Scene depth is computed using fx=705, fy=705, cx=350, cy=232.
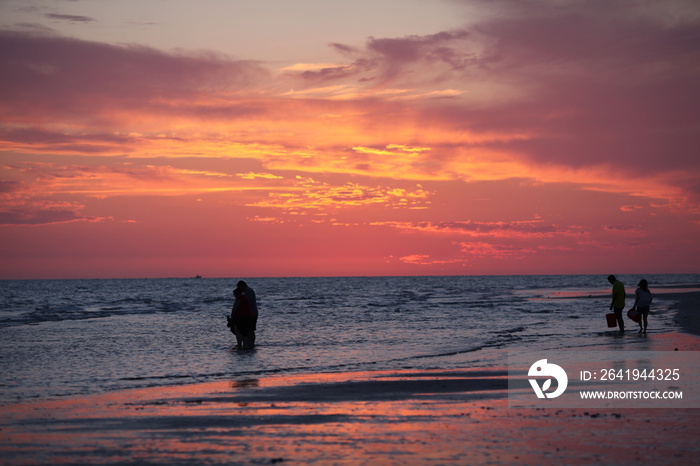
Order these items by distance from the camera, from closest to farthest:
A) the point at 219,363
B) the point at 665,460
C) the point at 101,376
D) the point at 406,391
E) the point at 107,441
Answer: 1. the point at 665,460
2. the point at 107,441
3. the point at 406,391
4. the point at 101,376
5. the point at 219,363

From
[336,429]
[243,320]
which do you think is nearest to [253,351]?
[243,320]

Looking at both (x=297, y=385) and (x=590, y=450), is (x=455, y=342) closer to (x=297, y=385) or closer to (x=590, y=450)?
(x=297, y=385)

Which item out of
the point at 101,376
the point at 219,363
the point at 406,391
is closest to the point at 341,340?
the point at 219,363

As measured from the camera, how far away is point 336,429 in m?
9.35

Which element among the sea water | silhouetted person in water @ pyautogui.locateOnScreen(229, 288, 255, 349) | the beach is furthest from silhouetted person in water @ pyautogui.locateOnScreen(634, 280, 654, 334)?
silhouetted person in water @ pyautogui.locateOnScreen(229, 288, 255, 349)

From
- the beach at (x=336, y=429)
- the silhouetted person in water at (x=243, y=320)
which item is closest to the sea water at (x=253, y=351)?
the silhouetted person in water at (x=243, y=320)

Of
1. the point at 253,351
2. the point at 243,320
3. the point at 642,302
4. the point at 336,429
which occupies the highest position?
the point at 642,302

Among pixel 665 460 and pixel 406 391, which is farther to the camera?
pixel 406 391

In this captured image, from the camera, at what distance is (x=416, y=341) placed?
24344mm

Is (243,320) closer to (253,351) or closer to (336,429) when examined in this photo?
(253,351)

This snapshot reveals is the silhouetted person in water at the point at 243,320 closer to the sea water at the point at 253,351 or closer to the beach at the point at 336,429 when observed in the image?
the sea water at the point at 253,351

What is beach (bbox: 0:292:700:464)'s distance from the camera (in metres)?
7.82

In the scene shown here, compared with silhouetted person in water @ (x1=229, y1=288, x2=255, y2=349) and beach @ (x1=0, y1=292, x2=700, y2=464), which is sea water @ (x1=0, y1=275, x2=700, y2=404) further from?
beach @ (x1=0, y1=292, x2=700, y2=464)

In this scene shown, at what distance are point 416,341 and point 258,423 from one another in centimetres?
1498
